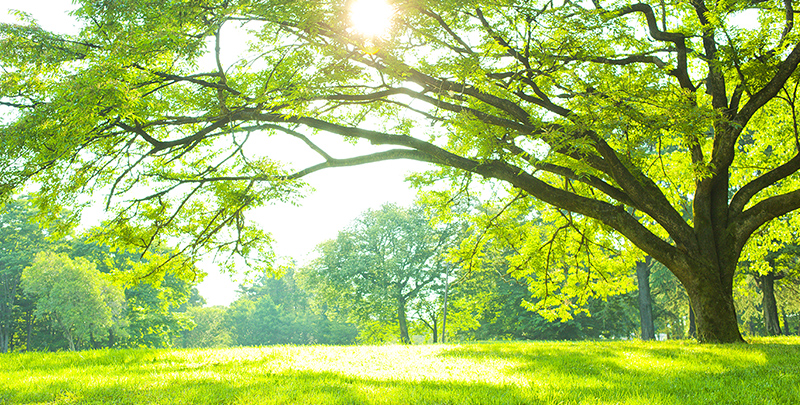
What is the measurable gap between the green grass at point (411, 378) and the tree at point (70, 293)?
2775cm

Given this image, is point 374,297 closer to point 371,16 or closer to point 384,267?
point 384,267

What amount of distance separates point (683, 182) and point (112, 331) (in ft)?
133

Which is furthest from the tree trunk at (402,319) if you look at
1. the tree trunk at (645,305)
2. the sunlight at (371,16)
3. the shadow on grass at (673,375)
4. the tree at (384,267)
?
the sunlight at (371,16)

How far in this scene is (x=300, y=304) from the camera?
247 ft

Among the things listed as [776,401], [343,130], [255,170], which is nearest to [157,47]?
[343,130]

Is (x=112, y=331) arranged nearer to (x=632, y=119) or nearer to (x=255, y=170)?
(x=255, y=170)

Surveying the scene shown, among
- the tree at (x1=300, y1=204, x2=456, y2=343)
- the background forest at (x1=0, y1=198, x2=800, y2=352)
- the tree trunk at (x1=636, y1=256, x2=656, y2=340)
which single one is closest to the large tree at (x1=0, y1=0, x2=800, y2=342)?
the tree trunk at (x1=636, y1=256, x2=656, y2=340)

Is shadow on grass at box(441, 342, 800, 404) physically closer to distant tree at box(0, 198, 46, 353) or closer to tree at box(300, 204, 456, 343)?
tree at box(300, 204, 456, 343)

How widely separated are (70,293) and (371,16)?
34.7 m

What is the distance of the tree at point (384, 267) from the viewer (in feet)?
121

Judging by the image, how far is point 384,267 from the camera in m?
36.8

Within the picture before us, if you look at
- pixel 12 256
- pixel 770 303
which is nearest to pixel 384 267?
pixel 770 303

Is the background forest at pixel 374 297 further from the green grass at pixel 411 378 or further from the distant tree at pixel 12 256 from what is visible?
the green grass at pixel 411 378

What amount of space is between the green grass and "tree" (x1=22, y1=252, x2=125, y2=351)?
91.0 feet
